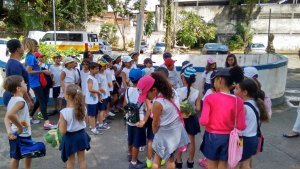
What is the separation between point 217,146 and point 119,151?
8.03 ft

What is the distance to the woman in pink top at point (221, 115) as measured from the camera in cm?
322

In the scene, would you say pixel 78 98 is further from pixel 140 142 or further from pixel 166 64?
pixel 166 64

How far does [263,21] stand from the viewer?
31.6m

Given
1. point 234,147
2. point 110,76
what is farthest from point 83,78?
point 234,147

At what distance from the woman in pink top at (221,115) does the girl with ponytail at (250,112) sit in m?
0.26

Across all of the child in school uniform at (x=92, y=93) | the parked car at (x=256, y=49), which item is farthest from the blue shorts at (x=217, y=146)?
the parked car at (x=256, y=49)

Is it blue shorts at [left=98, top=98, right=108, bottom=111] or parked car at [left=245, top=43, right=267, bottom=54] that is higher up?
parked car at [left=245, top=43, right=267, bottom=54]

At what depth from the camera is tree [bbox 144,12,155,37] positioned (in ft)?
102

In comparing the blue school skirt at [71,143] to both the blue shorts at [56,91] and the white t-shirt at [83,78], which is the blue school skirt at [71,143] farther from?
the blue shorts at [56,91]

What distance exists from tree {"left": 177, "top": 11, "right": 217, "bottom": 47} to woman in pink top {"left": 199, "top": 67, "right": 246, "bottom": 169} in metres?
25.5

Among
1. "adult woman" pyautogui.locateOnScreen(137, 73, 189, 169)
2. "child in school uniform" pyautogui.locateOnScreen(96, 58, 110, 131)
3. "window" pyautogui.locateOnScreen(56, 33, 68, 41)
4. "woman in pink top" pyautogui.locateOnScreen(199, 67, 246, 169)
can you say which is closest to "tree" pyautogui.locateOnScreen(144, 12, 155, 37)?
"window" pyautogui.locateOnScreen(56, 33, 68, 41)

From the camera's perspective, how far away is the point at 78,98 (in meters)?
3.76

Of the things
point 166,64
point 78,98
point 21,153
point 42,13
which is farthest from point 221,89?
point 42,13

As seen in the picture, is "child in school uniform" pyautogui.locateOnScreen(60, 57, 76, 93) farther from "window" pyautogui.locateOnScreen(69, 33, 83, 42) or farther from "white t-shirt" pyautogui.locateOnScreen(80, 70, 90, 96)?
"window" pyautogui.locateOnScreen(69, 33, 83, 42)
